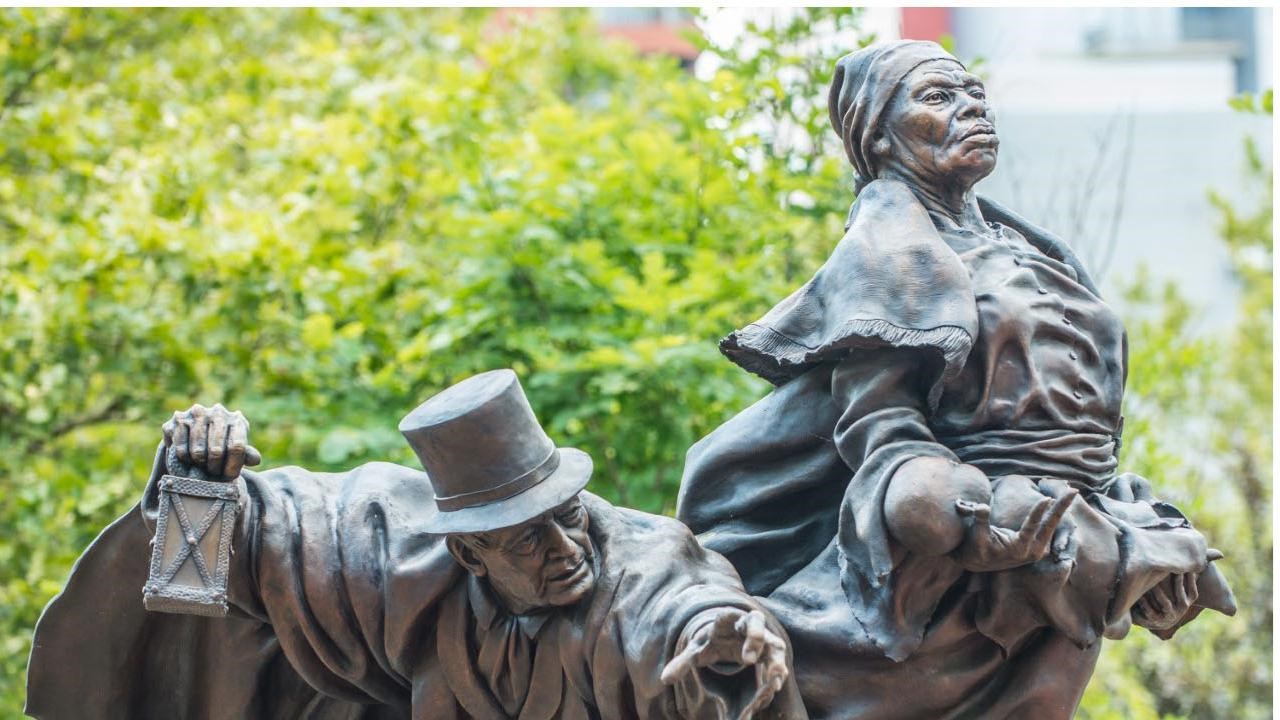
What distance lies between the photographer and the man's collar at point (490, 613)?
4145 mm

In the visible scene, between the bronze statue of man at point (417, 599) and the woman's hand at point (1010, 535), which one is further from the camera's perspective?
the bronze statue of man at point (417, 599)

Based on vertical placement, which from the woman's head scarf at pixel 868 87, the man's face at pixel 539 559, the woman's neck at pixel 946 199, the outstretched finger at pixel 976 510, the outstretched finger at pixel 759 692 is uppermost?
the woman's head scarf at pixel 868 87

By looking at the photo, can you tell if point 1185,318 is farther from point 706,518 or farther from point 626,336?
point 706,518

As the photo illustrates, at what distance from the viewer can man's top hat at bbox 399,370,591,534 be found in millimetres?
3986

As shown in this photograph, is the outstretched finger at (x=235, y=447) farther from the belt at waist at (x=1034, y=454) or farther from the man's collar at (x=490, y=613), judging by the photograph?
the belt at waist at (x=1034, y=454)

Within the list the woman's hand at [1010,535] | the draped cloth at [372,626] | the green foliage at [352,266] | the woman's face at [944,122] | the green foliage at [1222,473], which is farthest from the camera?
the green foliage at [1222,473]

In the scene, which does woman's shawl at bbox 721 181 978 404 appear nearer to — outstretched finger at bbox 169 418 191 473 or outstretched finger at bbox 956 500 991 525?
outstretched finger at bbox 956 500 991 525

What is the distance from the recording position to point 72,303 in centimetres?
938

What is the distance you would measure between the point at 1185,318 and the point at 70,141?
9036 millimetres

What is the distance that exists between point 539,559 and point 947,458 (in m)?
0.93

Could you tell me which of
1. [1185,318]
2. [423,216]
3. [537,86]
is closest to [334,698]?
[423,216]

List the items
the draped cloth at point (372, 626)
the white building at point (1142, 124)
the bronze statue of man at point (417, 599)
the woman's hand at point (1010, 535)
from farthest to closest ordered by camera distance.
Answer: the white building at point (1142, 124) → the draped cloth at point (372, 626) → the bronze statue of man at point (417, 599) → the woman's hand at point (1010, 535)

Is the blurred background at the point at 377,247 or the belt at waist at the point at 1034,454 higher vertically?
the belt at waist at the point at 1034,454

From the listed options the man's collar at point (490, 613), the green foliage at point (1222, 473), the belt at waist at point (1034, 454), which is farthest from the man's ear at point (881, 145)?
the green foliage at point (1222, 473)
